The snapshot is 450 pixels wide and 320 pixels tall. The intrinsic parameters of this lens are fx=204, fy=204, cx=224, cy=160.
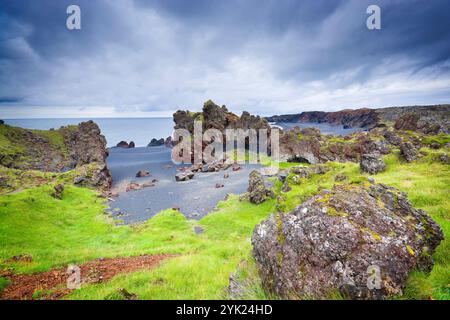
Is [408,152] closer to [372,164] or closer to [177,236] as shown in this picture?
[372,164]

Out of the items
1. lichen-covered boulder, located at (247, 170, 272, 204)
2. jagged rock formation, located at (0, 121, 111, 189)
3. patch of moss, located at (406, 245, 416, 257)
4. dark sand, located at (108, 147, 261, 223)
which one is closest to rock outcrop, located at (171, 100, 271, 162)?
jagged rock formation, located at (0, 121, 111, 189)

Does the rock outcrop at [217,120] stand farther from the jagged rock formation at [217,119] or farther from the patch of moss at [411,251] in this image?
the patch of moss at [411,251]

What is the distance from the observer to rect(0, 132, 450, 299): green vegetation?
8.53 metres

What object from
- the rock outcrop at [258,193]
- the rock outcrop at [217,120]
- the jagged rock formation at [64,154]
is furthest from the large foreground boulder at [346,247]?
the rock outcrop at [217,120]

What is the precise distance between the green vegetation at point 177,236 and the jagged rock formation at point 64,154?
17509 mm

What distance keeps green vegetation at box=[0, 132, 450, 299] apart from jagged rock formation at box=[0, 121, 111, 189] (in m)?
17.5

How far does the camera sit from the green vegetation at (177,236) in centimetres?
853

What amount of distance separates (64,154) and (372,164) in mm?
237776

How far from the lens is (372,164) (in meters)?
34.0

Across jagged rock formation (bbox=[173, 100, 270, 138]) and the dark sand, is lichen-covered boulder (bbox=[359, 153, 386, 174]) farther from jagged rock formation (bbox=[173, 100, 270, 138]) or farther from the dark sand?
jagged rock formation (bbox=[173, 100, 270, 138])

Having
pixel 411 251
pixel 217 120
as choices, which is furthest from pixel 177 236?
pixel 217 120

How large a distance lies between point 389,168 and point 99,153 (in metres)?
131
